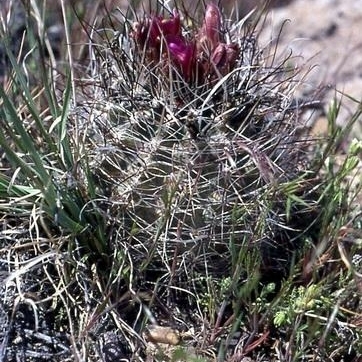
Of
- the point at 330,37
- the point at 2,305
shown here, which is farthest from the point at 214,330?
the point at 330,37

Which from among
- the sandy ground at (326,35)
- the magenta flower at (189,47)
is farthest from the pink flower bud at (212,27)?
the sandy ground at (326,35)

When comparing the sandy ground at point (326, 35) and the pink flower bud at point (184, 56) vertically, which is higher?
the pink flower bud at point (184, 56)

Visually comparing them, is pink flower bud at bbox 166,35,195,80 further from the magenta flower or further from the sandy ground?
the sandy ground

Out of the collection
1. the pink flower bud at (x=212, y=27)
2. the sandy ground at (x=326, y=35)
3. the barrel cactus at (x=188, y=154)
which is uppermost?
the pink flower bud at (x=212, y=27)

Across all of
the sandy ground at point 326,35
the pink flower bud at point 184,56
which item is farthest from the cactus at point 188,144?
the sandy ground at point 326,35

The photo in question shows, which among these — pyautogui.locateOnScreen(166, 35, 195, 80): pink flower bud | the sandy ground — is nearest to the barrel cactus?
pyautogui.locateOnScreen(166, 35, 195, 80): pink flower bud

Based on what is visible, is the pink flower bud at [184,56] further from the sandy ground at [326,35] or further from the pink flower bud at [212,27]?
the sandy ground at [326,35]

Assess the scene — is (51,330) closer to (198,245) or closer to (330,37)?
(198,245)

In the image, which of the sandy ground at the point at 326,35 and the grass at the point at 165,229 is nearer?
the grass at the point at 165,229

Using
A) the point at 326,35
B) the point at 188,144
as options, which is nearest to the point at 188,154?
the point at 188,144
